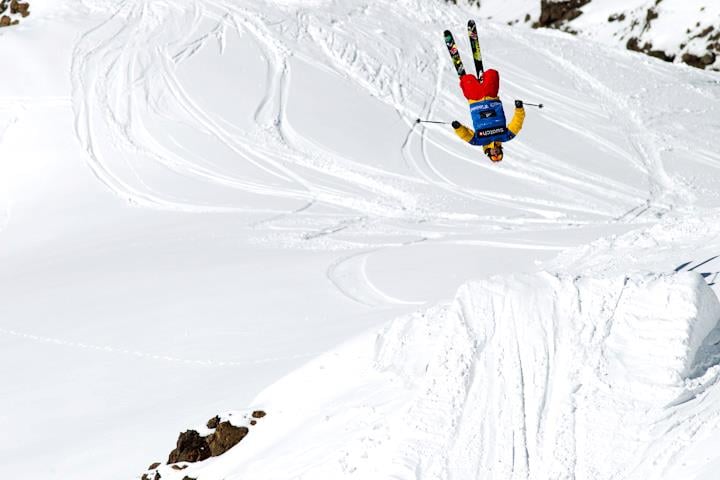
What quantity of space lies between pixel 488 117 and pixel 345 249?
525cm

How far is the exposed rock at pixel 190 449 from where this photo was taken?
953 cm

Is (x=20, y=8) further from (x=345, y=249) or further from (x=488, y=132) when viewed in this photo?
(x=488, y=132)

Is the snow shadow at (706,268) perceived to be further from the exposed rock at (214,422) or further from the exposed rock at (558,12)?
the exposed rock at (558,12)

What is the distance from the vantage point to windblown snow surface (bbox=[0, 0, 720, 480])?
324 inches

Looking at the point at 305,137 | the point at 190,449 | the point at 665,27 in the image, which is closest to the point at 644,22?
the point at 665,27

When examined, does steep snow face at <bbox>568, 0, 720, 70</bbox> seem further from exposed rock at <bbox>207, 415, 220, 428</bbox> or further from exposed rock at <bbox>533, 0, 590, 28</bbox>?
exposed rock at <bbox>207, 415, 220, 428</bbox>

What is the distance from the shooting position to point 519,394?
27.4ft

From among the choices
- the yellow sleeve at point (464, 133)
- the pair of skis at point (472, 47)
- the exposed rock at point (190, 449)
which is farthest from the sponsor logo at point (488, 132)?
the exposed rock at point (190, 449)

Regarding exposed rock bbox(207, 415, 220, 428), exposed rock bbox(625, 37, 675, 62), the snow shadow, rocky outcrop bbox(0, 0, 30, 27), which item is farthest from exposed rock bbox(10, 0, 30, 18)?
the snow shadow

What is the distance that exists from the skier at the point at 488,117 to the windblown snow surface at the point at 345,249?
190cm

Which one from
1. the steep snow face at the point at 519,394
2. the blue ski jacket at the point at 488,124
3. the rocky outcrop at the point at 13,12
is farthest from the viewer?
the rocky outcrop at the point at 13,12

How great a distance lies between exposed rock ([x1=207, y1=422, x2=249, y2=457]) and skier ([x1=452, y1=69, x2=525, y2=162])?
5.42 metres

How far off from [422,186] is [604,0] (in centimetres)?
1320

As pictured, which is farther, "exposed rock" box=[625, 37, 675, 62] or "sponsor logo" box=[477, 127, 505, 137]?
"exposed rock" box=[625, 37, 675, 62]
